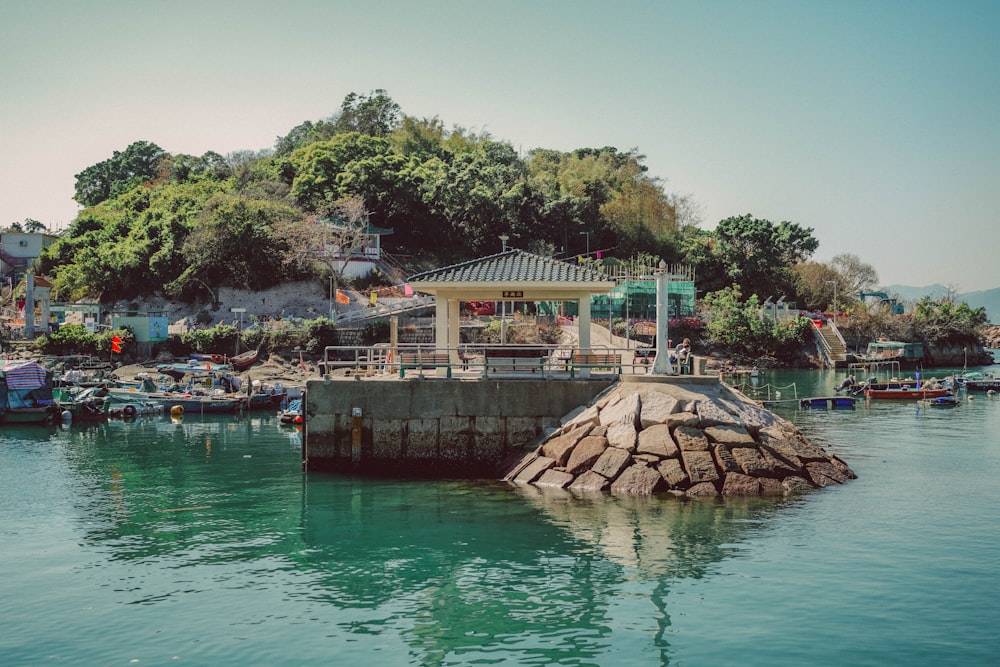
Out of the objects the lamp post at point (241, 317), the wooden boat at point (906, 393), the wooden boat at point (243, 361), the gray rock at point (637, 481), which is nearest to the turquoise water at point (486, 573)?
the gray rock at point (637, 481)

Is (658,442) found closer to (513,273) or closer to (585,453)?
(585,453)

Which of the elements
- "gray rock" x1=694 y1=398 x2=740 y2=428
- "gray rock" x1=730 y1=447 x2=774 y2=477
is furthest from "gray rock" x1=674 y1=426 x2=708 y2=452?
"gray rock" x1=730 y1=447 x2=774 y2=477

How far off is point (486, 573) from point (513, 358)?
11.1 metres

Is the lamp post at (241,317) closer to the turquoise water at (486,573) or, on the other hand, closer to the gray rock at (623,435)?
the turquoise water at (486,573)

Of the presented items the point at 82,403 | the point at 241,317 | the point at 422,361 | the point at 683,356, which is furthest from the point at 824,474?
the point at 241,317

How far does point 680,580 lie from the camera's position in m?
18.6

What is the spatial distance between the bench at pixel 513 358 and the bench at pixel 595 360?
105 centimetres

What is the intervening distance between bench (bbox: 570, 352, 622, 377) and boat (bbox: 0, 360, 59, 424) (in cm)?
3332

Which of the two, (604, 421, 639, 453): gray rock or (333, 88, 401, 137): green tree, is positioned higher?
(333, 88, 401, 137): green tree

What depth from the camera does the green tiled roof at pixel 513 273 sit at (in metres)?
30.7

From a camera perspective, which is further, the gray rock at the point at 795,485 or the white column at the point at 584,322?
the white column at the point at 584,322

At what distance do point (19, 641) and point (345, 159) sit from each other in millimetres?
79602

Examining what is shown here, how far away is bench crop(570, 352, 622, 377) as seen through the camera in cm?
2911

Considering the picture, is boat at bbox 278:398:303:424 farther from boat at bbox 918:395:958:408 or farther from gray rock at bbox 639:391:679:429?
boat at bbox 918:395:958:408
